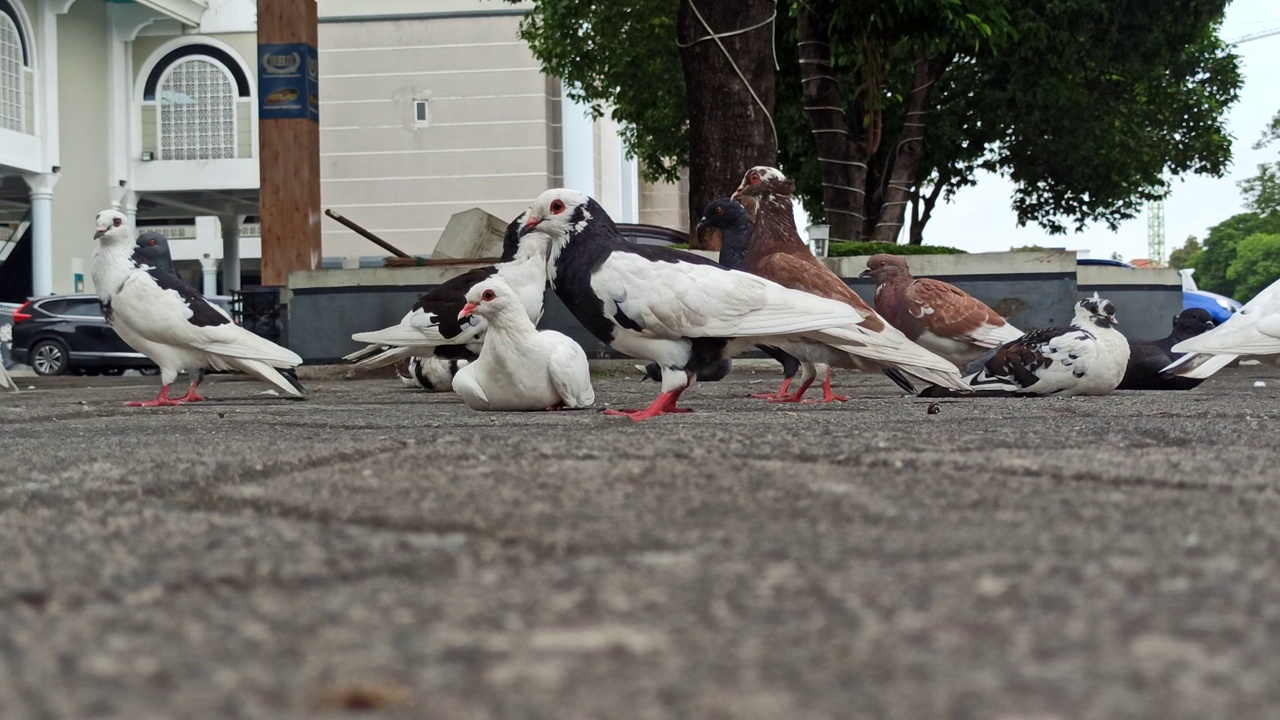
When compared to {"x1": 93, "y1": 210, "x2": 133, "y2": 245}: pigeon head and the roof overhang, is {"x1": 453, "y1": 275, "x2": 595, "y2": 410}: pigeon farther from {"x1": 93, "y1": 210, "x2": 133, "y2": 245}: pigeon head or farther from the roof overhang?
the roof overhang

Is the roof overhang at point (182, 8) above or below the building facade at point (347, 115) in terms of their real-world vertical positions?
above

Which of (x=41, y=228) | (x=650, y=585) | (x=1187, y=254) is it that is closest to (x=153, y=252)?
(x=650, y=585)

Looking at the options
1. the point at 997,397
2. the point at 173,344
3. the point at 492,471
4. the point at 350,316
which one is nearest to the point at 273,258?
the point at 350,316

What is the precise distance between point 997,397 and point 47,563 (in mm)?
5489

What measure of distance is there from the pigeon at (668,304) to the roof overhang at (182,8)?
32.7m

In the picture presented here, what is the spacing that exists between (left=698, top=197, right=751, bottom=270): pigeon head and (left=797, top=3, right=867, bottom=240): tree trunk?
27.4 ft

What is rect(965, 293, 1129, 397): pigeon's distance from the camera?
21.5 feet

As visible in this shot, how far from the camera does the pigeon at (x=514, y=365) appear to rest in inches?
221

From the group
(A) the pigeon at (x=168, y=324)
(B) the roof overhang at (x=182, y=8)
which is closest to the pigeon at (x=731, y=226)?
(A) the pigeon at (x=168, y=324)

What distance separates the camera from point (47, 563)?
5.52 ft

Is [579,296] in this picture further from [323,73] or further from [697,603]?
[323,73]

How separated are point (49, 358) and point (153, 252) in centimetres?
1610

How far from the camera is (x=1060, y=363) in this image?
6547 mm

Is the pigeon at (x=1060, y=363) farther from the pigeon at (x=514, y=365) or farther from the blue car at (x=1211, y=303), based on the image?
the blue car at (x=1211, y=303)
